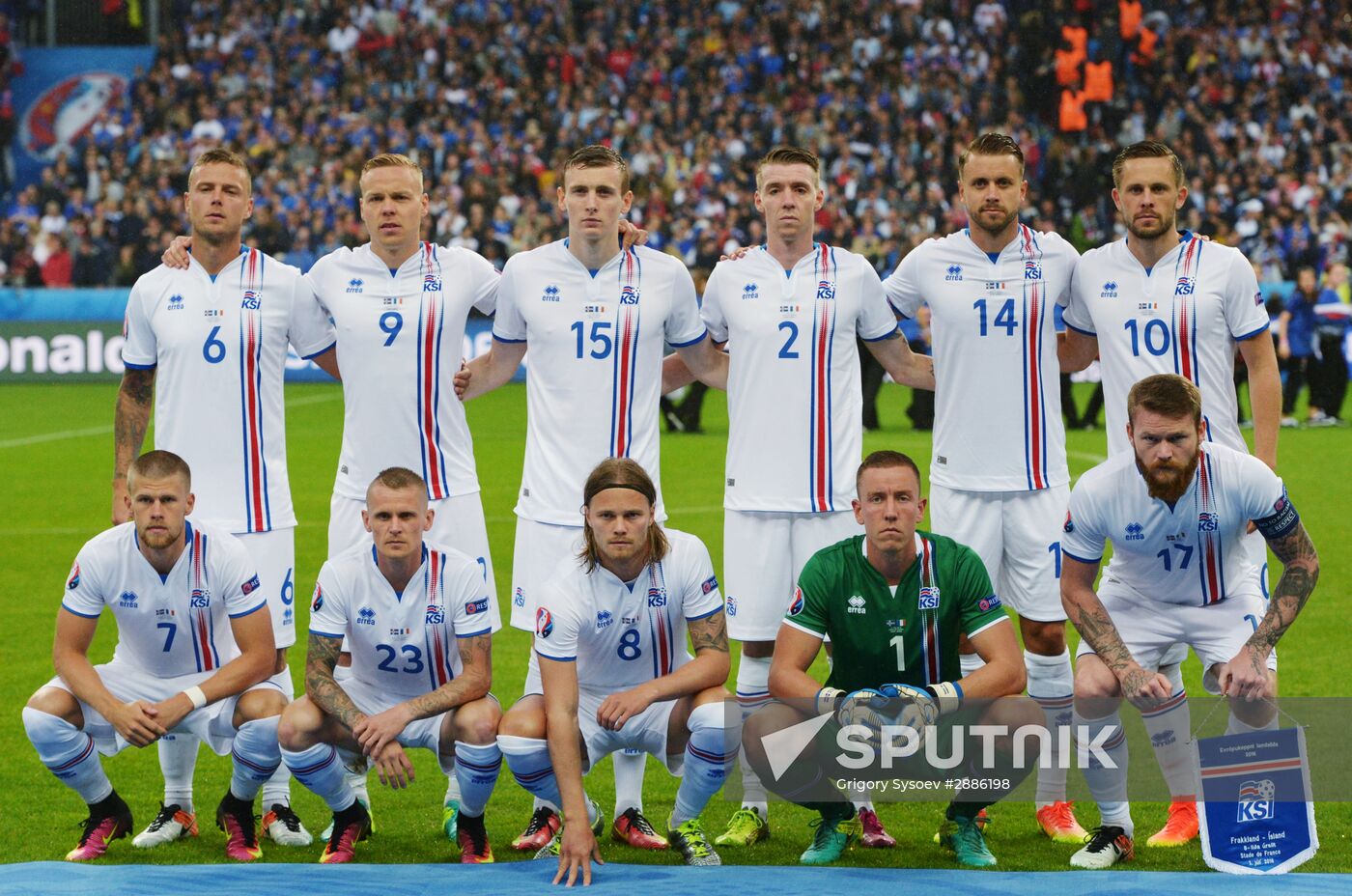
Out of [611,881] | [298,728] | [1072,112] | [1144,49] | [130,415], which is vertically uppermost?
[1144,49]

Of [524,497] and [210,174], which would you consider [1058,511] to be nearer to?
[524,497]

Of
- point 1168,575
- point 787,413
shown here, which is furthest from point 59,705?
point 1168,575

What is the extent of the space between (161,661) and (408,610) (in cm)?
98

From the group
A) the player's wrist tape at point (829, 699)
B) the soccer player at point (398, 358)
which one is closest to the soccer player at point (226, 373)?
the soccer player at point (398, 358)

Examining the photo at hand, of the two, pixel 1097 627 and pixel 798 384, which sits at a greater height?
pixel 798 384

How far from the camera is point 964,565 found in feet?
18.6

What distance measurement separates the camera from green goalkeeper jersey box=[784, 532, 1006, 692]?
564cm

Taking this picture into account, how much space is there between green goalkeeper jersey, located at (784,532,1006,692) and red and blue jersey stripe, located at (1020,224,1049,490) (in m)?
0.83

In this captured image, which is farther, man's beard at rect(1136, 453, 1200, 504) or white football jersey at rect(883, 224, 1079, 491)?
white football jersey at rect(883, 224, 1079, 491)

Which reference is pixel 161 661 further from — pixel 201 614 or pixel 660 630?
pixel 660 630

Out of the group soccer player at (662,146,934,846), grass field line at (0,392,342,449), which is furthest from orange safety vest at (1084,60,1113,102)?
soccer player at (662,146,934,846)

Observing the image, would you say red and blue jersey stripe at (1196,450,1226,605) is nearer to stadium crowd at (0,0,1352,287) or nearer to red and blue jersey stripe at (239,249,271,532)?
red and blue jersey stripe at (239,249,271,532)

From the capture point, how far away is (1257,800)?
5359 mm

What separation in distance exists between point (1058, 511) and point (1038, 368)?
562 millimetres
